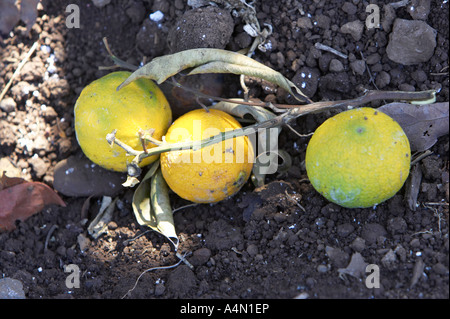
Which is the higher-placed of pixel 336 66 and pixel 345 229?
pixel 336 66

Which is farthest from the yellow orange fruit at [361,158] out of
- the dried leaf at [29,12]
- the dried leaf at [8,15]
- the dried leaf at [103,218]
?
the dried leaf at [8,15]

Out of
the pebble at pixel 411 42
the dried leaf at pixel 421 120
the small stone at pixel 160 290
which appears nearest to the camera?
the small stone at pixel 160 290

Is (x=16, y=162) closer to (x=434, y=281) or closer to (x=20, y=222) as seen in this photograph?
(x=20, y=222)

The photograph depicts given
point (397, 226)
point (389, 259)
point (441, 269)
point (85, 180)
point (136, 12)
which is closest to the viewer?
point (441, 269)

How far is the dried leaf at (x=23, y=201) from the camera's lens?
9.57 feet

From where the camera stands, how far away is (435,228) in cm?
238

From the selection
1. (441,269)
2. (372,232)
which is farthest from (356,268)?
(441,269)

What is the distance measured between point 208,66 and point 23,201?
1420 millimetres

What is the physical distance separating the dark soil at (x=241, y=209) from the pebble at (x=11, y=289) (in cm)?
3

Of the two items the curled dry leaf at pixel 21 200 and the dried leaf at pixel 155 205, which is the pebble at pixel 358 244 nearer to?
the dried leaf at pixel 155 205

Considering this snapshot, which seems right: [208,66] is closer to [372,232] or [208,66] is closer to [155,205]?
[155,205]

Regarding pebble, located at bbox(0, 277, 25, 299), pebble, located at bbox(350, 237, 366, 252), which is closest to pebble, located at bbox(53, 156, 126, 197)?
pebble, located at bbox(0, 277, 25, 299)

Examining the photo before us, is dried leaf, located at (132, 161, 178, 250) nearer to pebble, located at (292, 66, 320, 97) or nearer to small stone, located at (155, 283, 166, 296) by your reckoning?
small stone, located at (155, 283, 166, 296)

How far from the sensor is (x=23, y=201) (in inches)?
117
